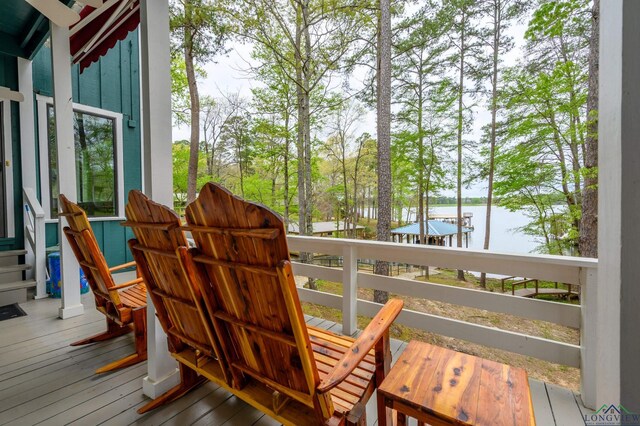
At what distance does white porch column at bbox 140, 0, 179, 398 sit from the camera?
170 centimetres

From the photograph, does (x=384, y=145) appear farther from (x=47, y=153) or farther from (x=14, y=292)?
(x=14, y=292)

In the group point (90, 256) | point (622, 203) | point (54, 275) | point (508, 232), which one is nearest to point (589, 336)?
point (622, 203)

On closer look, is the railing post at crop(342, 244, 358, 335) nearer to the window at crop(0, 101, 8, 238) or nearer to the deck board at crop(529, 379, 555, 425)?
the deck board at crop(529, 379, 555, 425)

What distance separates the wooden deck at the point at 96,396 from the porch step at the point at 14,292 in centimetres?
125

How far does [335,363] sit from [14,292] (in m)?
4.28

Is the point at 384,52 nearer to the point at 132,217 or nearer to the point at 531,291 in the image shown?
the point at 132,217

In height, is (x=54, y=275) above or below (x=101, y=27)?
below

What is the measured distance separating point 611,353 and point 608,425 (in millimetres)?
231

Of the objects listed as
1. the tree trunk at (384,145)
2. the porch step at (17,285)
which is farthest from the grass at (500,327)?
the porch step at (17,285)

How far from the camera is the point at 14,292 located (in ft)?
11.0

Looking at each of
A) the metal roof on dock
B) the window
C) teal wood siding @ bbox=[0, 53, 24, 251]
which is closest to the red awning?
teal wood siding @ bbox=[0, 53, 24, 251]

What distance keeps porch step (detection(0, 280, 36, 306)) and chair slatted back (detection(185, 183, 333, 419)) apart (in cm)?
392

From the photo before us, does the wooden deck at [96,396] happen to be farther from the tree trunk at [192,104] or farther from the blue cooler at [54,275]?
the tree trunk at [192,104]

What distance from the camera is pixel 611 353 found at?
0.55 m
